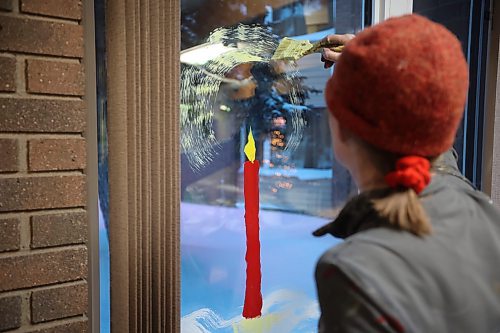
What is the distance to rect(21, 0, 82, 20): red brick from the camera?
951 millimetres

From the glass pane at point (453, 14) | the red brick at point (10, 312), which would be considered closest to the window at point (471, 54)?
the glass pane at point (453, 14)

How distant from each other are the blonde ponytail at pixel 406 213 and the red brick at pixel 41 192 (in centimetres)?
66

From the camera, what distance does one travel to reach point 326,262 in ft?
2.11

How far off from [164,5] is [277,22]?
52cm

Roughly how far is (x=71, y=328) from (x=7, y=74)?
22.1 inches

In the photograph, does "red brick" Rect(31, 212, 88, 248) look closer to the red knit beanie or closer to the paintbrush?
the red knit beanie

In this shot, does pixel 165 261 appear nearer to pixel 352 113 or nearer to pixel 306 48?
pixel 352 113

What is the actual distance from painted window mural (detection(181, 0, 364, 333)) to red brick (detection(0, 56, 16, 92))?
0.44m

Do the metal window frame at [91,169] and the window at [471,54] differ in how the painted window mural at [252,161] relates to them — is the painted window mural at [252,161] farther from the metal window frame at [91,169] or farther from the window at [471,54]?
the window at [471,54]

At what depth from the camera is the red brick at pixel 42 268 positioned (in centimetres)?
98

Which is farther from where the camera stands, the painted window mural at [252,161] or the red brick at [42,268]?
the painted window mural at [252,161]

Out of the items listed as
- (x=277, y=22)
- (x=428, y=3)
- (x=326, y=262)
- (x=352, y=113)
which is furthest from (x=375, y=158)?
(x=428, y=3)

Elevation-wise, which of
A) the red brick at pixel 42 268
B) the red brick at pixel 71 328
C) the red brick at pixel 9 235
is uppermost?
the red brick at pixel 9 235

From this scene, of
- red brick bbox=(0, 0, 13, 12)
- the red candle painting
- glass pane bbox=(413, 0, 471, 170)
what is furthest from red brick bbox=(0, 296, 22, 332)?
glass pane bbox=(413, 0, 471, 170)
